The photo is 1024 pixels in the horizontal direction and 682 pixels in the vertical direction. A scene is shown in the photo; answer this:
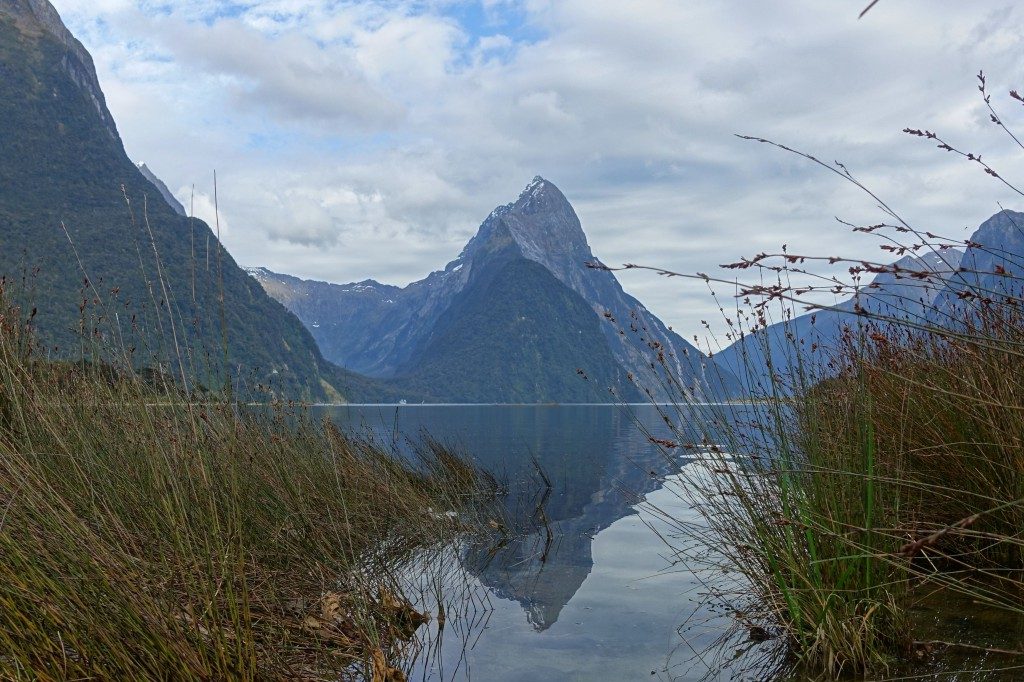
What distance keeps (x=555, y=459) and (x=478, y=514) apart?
10401 millimetres

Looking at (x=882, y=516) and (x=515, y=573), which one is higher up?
(x=882, y=516)

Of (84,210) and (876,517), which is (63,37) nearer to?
(84,210)

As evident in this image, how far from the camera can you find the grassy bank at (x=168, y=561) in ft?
8.05

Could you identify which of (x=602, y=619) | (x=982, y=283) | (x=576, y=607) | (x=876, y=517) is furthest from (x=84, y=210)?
(x=876, y=517)

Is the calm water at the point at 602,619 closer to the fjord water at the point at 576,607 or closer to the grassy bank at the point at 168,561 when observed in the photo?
the fjord water at the point at 576,607

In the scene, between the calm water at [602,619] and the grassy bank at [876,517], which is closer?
the grassy bank at [876,517]

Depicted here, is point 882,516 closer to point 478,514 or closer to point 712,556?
point 712,556

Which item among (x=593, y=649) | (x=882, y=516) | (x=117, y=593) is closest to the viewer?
(x=117, y=593)

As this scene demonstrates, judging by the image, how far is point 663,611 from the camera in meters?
4.83

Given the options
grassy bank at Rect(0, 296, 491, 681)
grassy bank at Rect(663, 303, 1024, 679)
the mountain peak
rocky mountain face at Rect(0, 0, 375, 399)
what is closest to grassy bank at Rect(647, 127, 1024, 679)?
grassy bank at Rect(663, 303, 1024, 679)

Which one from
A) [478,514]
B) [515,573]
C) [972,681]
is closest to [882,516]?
[972,681]

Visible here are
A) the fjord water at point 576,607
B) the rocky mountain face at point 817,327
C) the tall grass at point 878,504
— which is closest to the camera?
the rocky mountain face at point 817,327

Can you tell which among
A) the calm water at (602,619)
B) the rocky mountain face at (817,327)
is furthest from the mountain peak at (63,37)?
the rocky mountain face at (817,327)

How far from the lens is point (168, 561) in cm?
306
